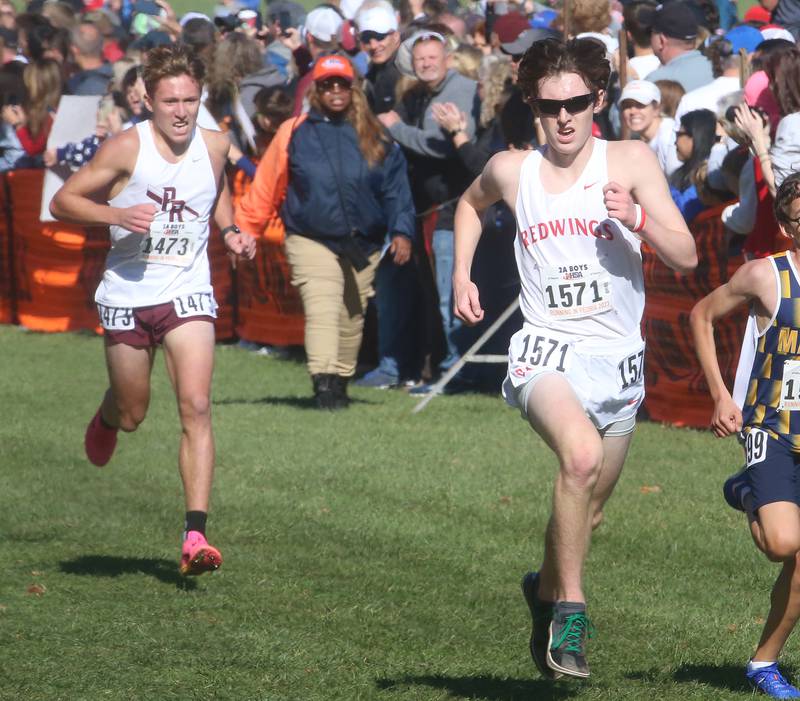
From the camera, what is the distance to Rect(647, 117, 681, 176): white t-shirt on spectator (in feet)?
36.1

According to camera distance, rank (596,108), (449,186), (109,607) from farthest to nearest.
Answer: (449,186) → (109,607) → (596,108)

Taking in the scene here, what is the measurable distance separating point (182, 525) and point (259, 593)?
5.62ft

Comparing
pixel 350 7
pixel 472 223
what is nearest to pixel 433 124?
pixel 350 7

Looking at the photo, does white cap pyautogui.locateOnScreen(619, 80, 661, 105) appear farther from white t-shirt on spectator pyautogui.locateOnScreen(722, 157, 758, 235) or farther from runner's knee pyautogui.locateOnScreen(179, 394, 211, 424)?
runner's knee pyautogui.locateOnScreen(179, 394, 211, 424)

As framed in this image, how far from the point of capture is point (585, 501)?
221 inches

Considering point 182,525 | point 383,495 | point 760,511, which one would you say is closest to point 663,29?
point 383,495

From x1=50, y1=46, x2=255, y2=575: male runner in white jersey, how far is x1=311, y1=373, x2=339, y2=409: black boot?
14.4 ft

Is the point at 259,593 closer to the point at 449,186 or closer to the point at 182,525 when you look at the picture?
the point at 182,525

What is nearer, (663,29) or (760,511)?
(760,511)

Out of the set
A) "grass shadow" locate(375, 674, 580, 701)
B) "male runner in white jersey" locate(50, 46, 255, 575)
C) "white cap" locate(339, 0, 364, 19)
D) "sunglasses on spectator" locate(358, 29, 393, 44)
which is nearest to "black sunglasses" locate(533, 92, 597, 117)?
"grass shadow" locate(375, 674, 580, 701)

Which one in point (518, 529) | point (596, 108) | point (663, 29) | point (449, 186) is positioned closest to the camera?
point (596, 108)

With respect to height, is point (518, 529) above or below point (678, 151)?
below

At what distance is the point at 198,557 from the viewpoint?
7.21 meters

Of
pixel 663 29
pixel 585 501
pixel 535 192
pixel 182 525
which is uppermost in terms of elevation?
pixel 663 29
